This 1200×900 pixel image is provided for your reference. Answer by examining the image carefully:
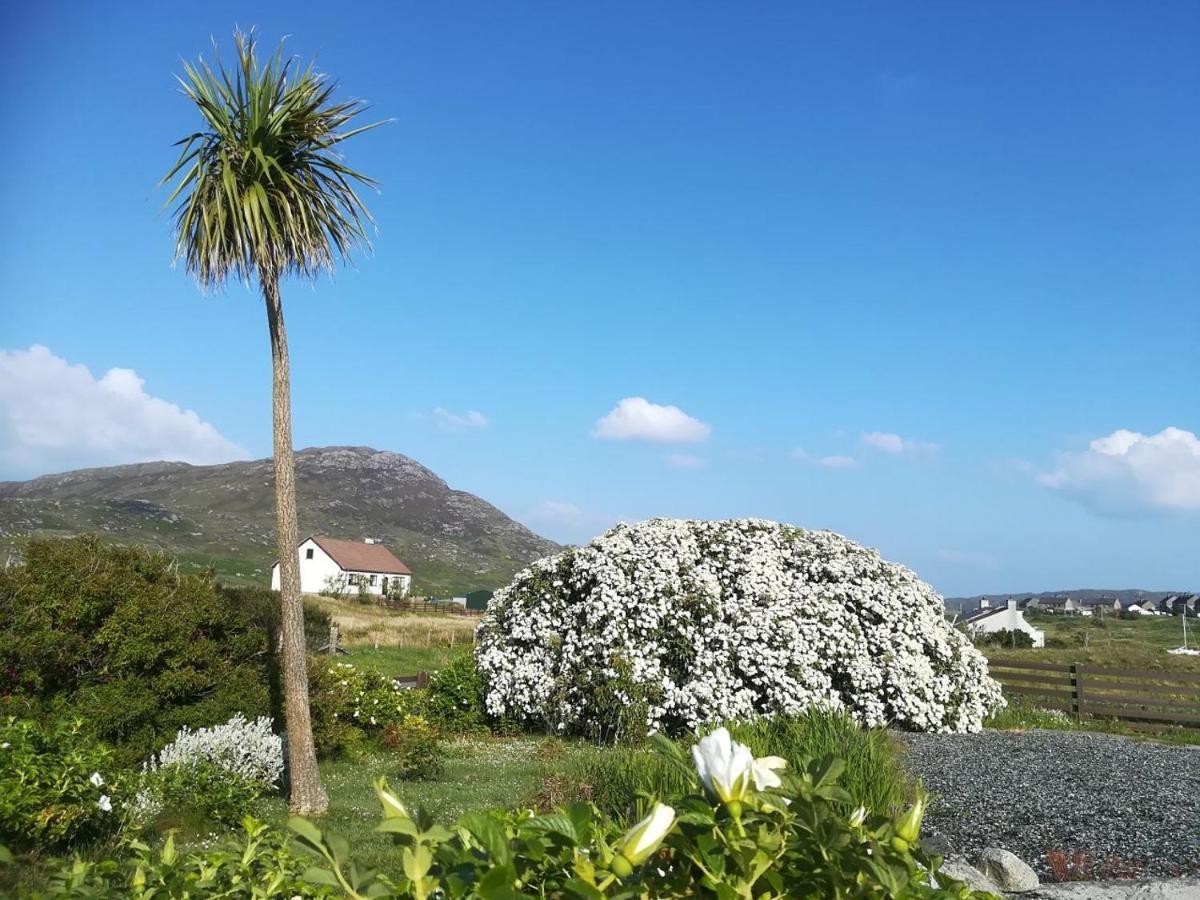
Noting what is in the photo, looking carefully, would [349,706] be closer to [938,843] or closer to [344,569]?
[938,843]

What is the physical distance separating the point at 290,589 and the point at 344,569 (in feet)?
212

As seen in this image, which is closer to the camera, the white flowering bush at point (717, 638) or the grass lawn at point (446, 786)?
the grass lawn at point (446, 786)

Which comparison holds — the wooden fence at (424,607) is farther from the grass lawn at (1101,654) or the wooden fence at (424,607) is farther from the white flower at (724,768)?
the white flower at (724,768)

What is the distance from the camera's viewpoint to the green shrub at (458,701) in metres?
14.3

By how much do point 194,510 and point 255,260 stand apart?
16816 centimetres

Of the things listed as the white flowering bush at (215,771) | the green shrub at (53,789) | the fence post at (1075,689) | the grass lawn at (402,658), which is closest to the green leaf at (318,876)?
the green shrub at (53,789)

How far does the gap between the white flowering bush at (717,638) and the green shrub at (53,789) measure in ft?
22.4

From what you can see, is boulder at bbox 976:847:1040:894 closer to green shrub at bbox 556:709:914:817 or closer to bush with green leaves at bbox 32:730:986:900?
green shrub at bbox 556:709:914:817

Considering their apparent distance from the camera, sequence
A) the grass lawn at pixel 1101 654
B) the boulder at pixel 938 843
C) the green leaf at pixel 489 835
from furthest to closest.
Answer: the grass lawn at pixel 1101 654 → the boulder at pixel 938 843 → the green leaf at pixel 489 835

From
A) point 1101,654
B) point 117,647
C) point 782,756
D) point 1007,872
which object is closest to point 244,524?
point 1101,654

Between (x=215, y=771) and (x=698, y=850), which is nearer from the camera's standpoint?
(x=698, y=850)

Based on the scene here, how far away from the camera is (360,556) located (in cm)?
7519

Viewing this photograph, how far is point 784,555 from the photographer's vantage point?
14516 mm

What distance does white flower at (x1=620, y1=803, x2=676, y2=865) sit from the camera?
1.57 meters
